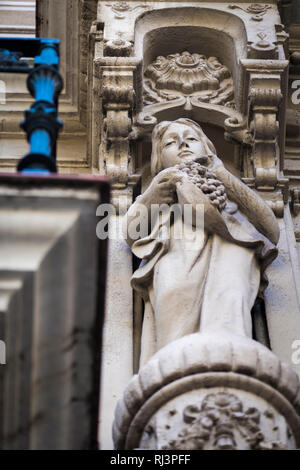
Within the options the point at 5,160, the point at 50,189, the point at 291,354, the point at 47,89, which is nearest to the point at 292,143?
the point at 5,160

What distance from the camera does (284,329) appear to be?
8.77 meters

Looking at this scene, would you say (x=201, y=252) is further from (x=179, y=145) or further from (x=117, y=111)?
(x=117, y=111)

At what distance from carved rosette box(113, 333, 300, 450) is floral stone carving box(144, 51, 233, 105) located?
3559mm

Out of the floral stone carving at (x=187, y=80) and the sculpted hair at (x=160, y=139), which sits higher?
the floral stone carving at (x=187, y=80)

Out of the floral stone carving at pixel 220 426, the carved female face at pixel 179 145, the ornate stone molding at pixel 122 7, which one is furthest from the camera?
the ornate stone molding at pixel 122 7

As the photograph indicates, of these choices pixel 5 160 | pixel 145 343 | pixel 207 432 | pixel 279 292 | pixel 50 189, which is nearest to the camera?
pixel 50 189

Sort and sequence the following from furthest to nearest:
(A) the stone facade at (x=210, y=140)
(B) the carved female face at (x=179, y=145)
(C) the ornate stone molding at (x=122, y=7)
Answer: (C) the ornate stone molding at (x=122, y=7) < (B) the carved female face at (x=179, y=145) < (A) the stone facade at (x=210, y=140)

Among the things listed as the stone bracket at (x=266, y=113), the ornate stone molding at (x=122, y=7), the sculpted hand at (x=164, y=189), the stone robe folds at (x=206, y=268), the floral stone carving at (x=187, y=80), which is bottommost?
the stone robe folds at (x=206, y=268)

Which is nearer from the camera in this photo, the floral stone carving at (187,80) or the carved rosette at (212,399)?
the carved rosette at (212,399)

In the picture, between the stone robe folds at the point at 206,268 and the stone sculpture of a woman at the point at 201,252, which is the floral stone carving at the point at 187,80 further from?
the stone robe folds at the point at 206,268

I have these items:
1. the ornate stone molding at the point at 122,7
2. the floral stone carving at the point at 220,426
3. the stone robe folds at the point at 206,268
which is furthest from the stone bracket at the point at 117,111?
the floral stone carving at the point at 220,426

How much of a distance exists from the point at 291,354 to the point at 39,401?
2523 millimetres

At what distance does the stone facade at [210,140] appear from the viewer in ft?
24.5

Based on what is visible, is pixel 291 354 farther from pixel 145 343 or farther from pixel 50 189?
pixel 50 189
